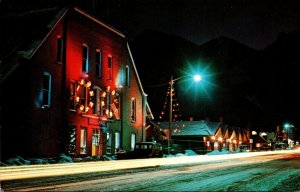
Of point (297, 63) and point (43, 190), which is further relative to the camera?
point (297, 63)

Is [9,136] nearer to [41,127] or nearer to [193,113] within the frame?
[41,127]

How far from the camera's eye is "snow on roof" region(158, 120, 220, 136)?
62.9 m

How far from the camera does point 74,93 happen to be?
33156mm

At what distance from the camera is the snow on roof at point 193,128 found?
62931mm

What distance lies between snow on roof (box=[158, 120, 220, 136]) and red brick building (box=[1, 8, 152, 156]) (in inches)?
810

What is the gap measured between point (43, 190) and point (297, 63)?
18659 cm

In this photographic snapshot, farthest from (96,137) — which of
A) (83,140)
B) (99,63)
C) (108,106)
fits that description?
(99,63)

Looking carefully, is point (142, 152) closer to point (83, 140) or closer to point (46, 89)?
point (83, 140)

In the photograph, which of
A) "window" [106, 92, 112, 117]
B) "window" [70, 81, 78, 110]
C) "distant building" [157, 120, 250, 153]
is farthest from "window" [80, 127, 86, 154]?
"distant building" [157, 120, 250, 153]

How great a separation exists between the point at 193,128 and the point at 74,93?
1330 inches

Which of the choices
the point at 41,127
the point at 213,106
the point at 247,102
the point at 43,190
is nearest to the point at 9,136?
the point at 41,127

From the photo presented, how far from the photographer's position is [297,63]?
607 feet

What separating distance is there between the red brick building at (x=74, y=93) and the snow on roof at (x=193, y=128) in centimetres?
2056

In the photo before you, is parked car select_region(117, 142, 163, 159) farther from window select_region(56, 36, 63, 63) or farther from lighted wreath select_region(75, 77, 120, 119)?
window select_region(56, 36, 63, 63)
